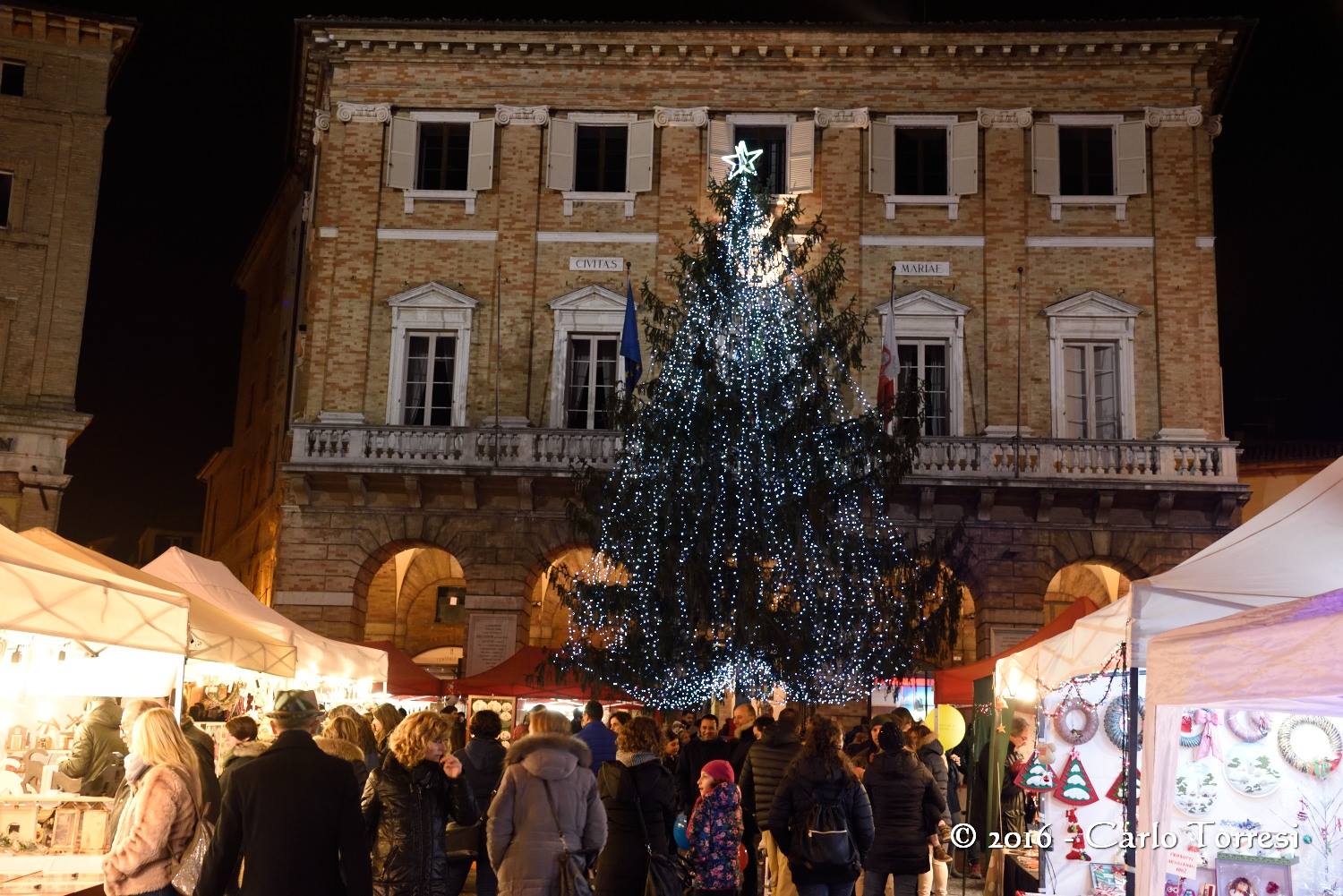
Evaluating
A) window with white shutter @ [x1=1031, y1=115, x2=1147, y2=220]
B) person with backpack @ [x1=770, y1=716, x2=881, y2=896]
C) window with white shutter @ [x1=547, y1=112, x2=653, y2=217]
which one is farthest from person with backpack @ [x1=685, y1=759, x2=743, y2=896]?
window with white shutter @ [x1=1031, y1=115, x2=1147, y2=220]

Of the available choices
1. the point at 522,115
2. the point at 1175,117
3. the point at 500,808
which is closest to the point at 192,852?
the point at 500,808

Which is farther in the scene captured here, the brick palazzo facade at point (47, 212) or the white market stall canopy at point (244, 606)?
the brick palazzo facade at point (47, 212)

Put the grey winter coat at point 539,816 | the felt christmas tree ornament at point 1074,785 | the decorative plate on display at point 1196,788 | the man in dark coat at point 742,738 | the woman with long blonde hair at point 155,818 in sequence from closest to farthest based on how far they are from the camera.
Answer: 1. the woman with long blonde hair at point 155,818
2. the grey winter coat at point 539,816
3. the decorative plate on display at point 1196,788
4. the felt christmas tree ornament at point 1074,785
5. the man in dark coat at point 742,738

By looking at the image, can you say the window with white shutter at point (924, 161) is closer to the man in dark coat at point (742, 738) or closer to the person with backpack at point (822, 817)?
the man in dark coat at point (742, 738)

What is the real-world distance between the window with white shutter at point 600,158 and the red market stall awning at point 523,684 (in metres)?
9.61

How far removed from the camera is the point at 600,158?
28344 mm

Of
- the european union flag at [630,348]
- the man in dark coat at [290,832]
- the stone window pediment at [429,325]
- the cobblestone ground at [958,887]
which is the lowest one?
the cobblestone ground at [958,887]

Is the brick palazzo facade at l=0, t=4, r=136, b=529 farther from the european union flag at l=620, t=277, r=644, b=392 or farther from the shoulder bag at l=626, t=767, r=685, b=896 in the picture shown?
the shoulder bag at l=626, t=767, r=685, b=896

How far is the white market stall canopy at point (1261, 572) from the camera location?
Result: 818 centimetres

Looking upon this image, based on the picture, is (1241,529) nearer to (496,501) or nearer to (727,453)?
(727,453)

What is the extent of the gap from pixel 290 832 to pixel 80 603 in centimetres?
297

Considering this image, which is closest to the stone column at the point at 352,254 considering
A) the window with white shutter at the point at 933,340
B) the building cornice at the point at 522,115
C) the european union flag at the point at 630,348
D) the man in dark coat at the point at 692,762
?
the building cornice at the point at 522,115

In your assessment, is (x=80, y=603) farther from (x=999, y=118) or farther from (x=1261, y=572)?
(x=999, y=118)

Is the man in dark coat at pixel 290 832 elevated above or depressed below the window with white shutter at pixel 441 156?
below
